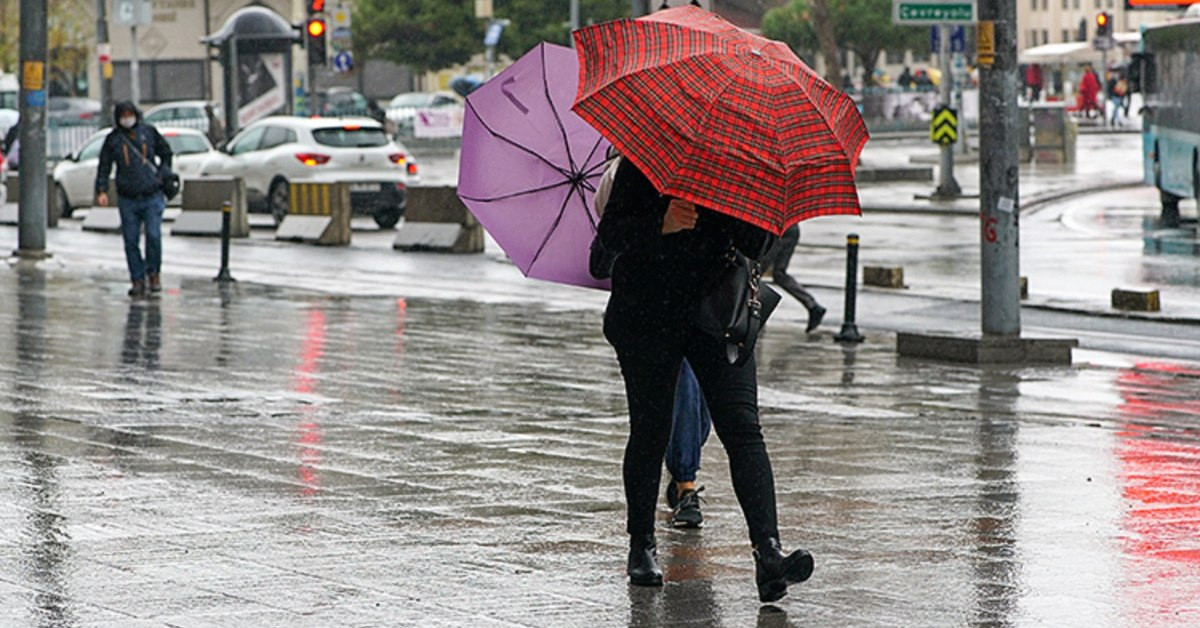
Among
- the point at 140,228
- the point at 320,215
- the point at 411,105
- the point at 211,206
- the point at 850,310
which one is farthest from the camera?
the point at 411,105

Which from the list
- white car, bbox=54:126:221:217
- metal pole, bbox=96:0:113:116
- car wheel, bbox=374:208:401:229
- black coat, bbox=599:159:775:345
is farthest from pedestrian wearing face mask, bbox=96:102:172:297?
metal pole, bbox=96:0:113:116

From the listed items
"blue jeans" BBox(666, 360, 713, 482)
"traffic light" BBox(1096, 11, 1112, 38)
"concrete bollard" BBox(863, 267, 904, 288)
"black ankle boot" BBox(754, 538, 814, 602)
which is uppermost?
"traffic light" BBox(1096, 11, 1112, 38)

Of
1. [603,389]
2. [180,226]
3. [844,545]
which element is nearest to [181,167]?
[180,226]

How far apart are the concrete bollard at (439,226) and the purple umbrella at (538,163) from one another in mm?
18770

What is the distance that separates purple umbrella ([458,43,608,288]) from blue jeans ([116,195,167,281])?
1237 centimetres

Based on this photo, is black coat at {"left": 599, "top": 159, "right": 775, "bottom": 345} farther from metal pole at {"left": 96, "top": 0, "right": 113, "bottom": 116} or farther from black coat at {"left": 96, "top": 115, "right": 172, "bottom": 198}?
metal pole at {"left": 96, "top": 0, "right": 113, "bottom": 116}

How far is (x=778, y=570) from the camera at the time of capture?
680 cm

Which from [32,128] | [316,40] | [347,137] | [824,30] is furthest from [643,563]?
[824,30]

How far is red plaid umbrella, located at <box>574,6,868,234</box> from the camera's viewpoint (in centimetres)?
671

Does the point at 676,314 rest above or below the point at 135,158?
below

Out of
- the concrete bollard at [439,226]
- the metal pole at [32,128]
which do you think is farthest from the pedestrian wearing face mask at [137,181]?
the concrete bollard at [439,226]

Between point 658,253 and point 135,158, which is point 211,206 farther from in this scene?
point 658,253

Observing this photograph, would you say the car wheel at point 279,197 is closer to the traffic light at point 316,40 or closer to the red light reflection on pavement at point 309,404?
the traffic light at point 316,40

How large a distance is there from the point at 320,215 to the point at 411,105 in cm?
4702
